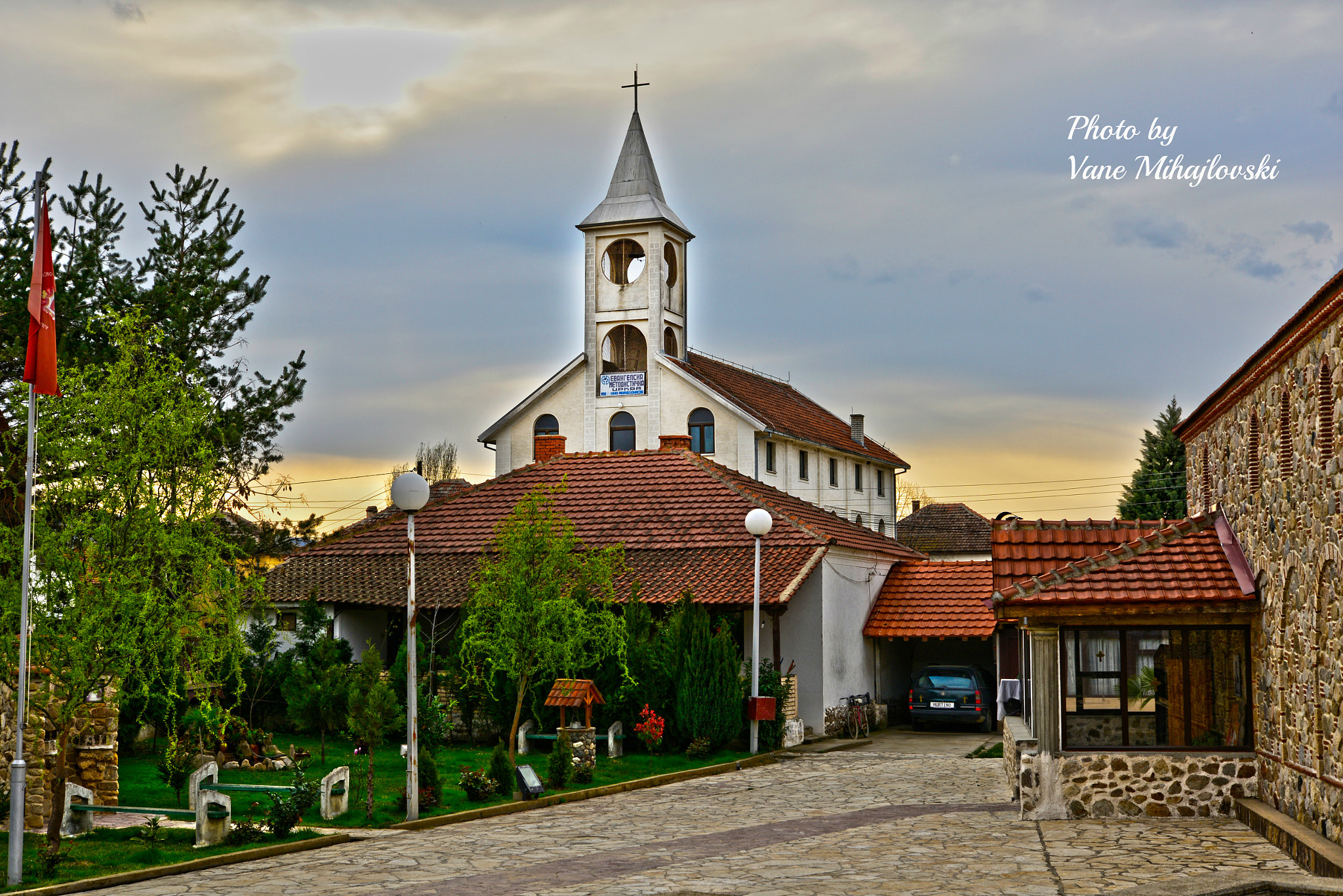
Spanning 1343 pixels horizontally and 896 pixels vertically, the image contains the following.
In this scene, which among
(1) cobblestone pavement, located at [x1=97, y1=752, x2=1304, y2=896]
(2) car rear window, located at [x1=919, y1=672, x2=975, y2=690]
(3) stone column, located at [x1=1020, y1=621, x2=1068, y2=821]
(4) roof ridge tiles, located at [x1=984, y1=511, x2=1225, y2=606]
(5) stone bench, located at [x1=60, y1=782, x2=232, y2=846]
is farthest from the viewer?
(2) car rear window, located at [x1=919, y1=672, x2=975, y2=690]

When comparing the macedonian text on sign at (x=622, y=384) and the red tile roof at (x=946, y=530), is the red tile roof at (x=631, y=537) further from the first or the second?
the red tile roof at (x=946, y=530)

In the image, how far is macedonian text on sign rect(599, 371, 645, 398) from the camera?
49375mm

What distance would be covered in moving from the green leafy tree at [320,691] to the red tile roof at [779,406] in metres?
24.9

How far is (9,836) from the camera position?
12.7 m

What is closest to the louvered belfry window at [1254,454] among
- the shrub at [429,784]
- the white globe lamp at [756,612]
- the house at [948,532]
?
the white globe lamp at [756,612]

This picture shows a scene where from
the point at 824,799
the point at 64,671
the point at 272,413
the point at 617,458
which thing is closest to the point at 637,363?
the point at 617,458

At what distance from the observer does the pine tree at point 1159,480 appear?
168ft

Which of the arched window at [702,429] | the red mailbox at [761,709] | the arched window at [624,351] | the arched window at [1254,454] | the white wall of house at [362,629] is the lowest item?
the red mailbox at [761,709]

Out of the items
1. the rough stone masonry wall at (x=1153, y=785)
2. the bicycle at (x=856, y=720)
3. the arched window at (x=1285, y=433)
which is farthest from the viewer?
the bicycle at (x=856, y=720)

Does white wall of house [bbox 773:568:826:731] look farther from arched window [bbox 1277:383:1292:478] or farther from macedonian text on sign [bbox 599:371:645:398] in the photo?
macedonian text on sign [bbox 599:371:645:398]

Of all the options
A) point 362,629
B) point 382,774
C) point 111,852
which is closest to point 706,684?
point 382,774

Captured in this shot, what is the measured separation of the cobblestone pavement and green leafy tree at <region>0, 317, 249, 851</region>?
217cm

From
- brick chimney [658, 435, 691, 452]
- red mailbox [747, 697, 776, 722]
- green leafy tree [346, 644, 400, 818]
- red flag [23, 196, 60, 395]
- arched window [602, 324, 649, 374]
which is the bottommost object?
red mailbox [747, 697, 776, 722]

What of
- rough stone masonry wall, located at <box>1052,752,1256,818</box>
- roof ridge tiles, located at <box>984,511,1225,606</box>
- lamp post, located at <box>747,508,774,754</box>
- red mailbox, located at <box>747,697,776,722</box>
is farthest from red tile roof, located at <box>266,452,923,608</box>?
rough stone masonry wall, located at <box>1052,752,1256,818</box>
